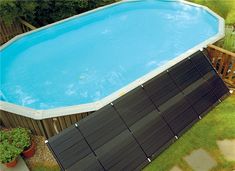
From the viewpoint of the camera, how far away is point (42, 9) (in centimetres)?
1770

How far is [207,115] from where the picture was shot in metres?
10.7

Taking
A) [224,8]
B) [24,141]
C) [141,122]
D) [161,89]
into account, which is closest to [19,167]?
[24,141]

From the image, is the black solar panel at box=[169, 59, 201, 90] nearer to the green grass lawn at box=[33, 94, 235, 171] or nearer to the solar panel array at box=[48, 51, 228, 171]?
the solar panel array at box=[48, 51, 228, 171]

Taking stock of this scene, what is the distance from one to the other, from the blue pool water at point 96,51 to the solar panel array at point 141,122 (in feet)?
11.3

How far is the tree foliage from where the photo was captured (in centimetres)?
1557

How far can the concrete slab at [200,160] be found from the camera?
881 cm

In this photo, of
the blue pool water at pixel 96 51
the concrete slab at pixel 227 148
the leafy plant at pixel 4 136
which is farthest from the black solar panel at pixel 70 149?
the concrete slab at pixel 227 148

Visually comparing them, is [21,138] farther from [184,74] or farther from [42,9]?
[42,9]

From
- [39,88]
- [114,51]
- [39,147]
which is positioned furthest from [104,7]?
[39,147]

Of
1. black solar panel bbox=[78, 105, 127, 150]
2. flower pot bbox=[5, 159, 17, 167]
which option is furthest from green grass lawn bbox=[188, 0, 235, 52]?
flower pot bbox=[5, 159, 17, 167]

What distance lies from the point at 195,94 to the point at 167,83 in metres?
1.20

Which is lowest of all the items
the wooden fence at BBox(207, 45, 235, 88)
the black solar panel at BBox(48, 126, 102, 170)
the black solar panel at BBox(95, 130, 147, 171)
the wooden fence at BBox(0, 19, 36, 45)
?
the wooden fence at BBox(207, 45, 235, 88)

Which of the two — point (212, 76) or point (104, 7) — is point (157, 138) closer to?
point (212, 76)

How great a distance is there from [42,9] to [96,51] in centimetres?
563
